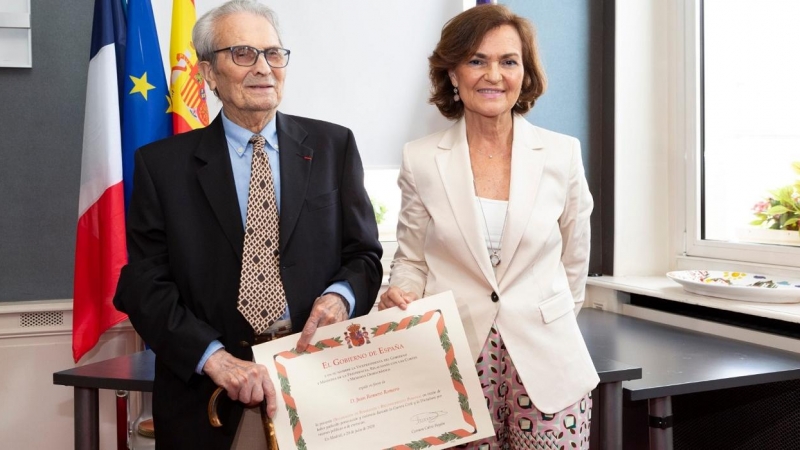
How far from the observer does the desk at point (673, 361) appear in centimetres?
205

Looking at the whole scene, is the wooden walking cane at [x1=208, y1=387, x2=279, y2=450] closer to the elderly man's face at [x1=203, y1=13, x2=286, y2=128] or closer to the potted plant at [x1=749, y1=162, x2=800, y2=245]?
the elderly man's face at [x1=203, y1=13, x2=286, y2=128]

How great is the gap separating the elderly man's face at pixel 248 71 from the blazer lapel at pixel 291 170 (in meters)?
0.07

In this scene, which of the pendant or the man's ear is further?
the pendant

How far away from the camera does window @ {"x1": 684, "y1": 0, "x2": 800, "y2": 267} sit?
2.84 meters

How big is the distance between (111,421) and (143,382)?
4.13 feet

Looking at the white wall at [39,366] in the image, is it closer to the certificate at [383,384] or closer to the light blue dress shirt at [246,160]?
the light blue dress shirt at [246,160]

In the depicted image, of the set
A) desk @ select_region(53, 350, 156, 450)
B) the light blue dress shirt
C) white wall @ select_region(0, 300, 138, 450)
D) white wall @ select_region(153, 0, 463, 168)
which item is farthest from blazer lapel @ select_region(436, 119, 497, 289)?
white wall @ select_region(0, 300, 138, 450)

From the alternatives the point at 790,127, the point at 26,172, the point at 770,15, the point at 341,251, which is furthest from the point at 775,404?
the point at 26,172

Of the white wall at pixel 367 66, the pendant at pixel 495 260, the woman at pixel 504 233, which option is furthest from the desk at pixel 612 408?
the white wall at pixel 367 66

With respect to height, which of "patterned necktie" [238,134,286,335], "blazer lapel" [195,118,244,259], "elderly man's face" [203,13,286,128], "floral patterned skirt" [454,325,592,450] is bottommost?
"floral patterned skirt" [454,325,592,450]

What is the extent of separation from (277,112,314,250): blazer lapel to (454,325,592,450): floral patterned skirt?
47 cm

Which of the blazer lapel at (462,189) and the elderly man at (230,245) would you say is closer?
the elderly man at (230,245)

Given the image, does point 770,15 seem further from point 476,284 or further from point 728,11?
point 476,284

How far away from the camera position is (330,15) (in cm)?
329
